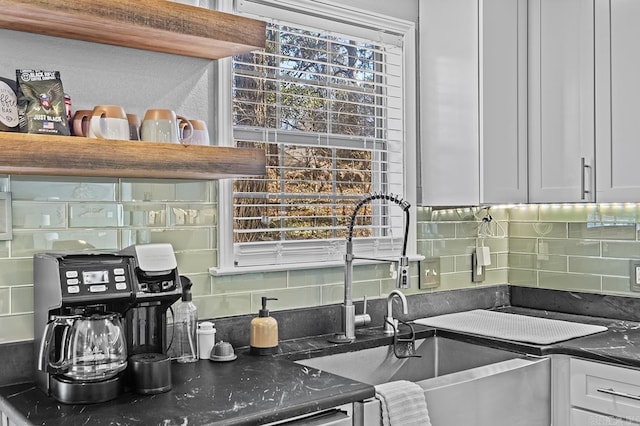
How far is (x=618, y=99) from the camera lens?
8.88 ft

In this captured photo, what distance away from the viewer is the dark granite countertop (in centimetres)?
160

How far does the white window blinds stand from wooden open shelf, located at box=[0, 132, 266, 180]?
42cm

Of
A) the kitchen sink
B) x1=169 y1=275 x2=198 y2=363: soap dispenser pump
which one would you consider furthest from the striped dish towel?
x1=169 y1=275 x2=198 y2=363: soap dispenser pump

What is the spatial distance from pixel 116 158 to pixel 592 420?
1.82 meters

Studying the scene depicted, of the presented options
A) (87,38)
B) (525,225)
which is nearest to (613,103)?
(525,225)

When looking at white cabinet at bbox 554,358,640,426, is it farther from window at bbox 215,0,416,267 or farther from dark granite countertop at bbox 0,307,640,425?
window at bbox 215,0,416,267

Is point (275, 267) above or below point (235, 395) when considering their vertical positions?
above

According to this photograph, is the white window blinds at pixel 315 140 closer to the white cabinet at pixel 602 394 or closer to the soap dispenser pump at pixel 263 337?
the soap dispenser pump at pixel 263 337

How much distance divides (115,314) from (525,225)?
220 cm

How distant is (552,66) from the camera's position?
291 centimetres

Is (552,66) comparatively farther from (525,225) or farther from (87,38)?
(87,38)

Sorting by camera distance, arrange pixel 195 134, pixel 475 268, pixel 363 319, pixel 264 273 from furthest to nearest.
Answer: pixel 475 268 < pixel 363 319 < pixel 264 273 < pixel 195 134

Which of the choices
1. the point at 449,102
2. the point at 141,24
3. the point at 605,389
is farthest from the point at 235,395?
the point at 449,102

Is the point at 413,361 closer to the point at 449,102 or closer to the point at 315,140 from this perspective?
the point at 315,140
